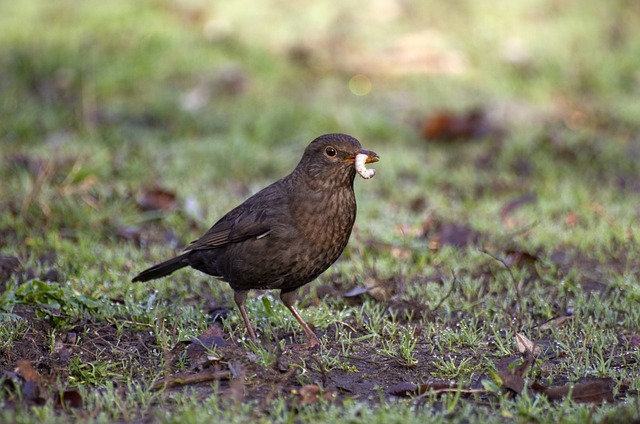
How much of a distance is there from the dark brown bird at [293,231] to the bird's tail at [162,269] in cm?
17

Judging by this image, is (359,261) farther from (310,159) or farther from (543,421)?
(543,421)

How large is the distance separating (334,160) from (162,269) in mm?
1158

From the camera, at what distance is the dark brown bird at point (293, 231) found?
447 centimetres

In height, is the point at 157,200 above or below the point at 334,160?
below

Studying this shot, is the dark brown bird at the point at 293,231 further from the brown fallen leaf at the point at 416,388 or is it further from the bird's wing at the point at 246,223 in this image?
the brown fallen leaf at the point at 416,388

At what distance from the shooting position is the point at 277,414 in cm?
350

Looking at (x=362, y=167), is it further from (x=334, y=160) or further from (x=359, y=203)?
(x=359, y=203)

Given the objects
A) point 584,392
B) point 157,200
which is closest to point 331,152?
point 584,392

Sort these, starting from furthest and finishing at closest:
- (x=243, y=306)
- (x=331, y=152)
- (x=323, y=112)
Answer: (x=323, y=112) < (x=331, y=152) < (x=243, y=306)

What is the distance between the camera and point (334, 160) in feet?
15.5

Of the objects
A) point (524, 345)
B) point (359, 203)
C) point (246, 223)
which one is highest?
point (246, 223)

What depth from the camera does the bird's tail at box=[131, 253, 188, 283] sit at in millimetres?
5031

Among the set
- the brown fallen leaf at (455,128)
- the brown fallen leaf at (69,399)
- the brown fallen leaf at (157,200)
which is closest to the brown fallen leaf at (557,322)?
Answer: the brown fallen leaf at (69,399)

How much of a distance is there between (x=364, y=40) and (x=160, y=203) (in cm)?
477
